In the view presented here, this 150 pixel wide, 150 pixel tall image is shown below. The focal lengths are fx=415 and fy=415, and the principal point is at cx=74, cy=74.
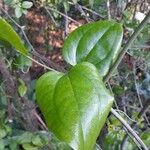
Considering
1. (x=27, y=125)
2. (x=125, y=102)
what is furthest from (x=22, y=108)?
(x=125, y=102)

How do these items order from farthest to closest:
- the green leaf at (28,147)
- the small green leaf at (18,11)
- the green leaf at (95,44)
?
the green leaf at (28,147) → the small green leaf at (18,11) → the green leaf at (95,44)

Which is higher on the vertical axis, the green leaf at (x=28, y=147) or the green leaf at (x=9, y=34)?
the green leaf at (x=9, y=34)

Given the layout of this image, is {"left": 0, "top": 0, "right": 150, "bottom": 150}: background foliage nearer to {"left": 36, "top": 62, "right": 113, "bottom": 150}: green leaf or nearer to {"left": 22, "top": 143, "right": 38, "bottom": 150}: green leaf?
{"left": 22, "top": 143, "right": 38, "bottom": 150}: green leaf

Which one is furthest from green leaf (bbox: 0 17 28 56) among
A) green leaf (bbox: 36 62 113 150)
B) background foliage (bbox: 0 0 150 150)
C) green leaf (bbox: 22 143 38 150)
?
green leaf (bbox: 22 143 38 150)

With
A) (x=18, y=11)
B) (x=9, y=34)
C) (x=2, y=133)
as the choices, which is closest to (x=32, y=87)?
(x=2, y=133)

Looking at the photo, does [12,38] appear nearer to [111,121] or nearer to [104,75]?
[104,75]

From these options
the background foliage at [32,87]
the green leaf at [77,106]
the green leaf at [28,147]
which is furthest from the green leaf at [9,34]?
the green leaf at [28,147]

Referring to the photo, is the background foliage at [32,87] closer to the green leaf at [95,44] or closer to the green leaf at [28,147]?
the green leaf at [28,147]

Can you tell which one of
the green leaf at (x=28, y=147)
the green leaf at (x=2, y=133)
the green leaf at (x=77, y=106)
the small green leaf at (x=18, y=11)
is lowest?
the green leaf at (x=28, y=147)
